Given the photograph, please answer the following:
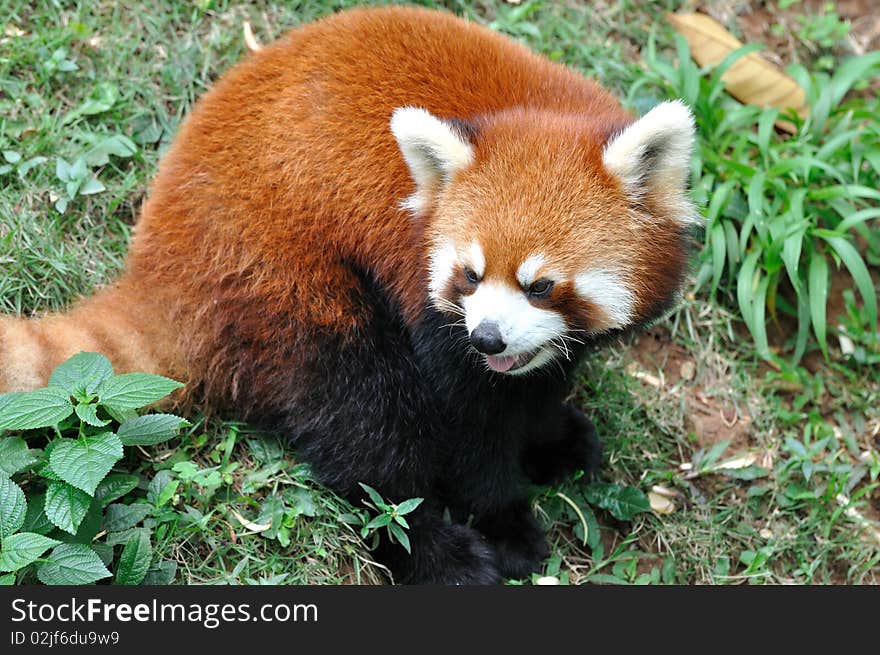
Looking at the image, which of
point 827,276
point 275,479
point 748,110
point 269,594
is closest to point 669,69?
point 748,110

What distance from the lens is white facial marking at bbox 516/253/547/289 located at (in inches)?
119

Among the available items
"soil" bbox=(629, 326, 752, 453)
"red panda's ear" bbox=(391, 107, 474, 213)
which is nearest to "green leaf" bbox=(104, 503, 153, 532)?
"red panda's ear" bbox=(391, 107, 474, 213)

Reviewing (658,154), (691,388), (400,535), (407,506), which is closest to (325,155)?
(658,154)

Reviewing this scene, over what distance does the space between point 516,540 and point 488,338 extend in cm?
127

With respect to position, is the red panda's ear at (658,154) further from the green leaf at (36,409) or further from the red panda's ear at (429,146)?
the green leaf at (36,409)

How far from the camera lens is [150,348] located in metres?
3.53

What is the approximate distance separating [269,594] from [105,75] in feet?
8.82

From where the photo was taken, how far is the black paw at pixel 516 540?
3.88 metres

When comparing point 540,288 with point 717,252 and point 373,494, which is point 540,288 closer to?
point 373,494

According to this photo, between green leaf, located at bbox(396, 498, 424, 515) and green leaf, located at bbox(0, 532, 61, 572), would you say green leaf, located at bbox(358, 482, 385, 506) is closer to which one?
green leaf, located at bbox(396, 498, 424, 515)

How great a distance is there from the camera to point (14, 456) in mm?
3113

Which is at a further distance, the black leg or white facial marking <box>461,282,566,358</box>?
the black leg

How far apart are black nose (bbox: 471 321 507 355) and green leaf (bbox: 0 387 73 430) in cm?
133

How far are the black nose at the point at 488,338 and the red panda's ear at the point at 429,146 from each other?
569 millimetres
